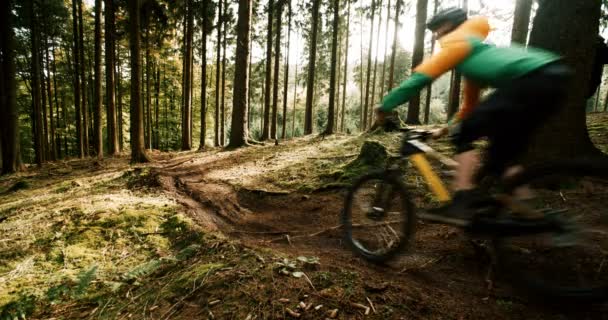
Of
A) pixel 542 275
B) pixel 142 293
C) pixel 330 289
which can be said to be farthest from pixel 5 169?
pixel 542 275

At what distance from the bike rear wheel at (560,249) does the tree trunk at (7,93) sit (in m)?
18.6

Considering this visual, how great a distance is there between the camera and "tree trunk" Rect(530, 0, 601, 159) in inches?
188

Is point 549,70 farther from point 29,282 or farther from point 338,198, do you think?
point 29,282

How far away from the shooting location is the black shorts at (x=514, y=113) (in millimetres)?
2457

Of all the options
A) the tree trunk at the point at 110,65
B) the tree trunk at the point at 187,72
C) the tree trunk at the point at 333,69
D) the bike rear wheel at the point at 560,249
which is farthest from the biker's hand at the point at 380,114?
the tree trunk at the point at 110,65

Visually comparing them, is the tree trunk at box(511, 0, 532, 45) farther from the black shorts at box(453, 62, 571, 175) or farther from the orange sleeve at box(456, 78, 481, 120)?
the black shorts at box(453, 62, 571, 175)

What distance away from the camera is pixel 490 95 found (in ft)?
8.71

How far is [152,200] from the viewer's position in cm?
632

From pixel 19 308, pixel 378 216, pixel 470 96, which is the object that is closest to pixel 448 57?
pixel 470 96

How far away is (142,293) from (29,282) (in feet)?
5.13

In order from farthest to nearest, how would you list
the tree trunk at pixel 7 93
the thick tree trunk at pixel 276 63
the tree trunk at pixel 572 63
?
the thick tree trunk at pixel 276 63
the tree trunk at pixel 7 93
the tree trunk at pixel 572 63

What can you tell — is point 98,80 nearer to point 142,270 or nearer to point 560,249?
point 142,270

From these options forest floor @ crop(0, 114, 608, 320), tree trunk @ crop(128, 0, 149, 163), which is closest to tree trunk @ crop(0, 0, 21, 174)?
tree trunk @ crop(128, 0, 149, 163)

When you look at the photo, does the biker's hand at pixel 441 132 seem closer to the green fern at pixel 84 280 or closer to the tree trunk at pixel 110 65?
the green fern at pixel 84 280
